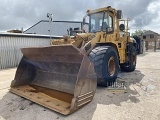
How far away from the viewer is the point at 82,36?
5.74 m

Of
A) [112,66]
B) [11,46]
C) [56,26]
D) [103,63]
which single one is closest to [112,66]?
[112,66]

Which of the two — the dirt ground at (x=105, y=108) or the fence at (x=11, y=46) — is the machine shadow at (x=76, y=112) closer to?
the dirt ground at (x=105, y=108)

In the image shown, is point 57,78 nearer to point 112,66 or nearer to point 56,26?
point 112,66

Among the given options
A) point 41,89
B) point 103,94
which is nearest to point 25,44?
point 41,89

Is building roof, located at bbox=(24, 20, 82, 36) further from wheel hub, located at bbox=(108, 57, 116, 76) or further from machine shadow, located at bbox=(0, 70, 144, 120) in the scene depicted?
machine shadow, located at bbox=(0, 70, 144, 120)

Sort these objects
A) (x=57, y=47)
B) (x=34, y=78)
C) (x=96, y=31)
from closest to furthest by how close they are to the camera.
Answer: (x=57, y=47) < (x=34, y=78) < (x=96, y=31)

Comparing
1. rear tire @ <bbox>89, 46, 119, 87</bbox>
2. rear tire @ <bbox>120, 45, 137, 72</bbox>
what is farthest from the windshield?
rear tire @ <bbox>120, 45, 137, 72</bbox>

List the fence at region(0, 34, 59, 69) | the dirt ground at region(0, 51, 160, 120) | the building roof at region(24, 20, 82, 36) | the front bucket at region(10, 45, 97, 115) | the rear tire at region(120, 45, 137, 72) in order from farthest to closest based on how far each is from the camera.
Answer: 1. the building roof at region(24, 20, 82, 36)
2. the fence at region(0, 34, 59, 69)
3. the rear tire at region(120, 45, 137, 72)
4. the front bucket at region(10, 45, 97, 115)
5. the dirt ground at region(0, 51, 160, 120)

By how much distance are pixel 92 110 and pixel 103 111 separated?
0.24 metres

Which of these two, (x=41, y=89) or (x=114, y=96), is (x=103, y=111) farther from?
(x=41, y=89)

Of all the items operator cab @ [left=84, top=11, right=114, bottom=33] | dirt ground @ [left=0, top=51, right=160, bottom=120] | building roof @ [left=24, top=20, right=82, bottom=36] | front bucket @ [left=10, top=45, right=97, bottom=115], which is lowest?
dirt ground @ [left=0, top=51, right=160, bottom=120]

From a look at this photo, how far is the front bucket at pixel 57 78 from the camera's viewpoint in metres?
3.47

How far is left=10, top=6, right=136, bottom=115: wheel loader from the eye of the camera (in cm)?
357

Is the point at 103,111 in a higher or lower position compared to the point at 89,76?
lower
